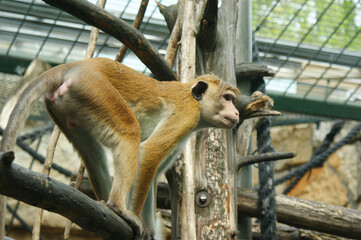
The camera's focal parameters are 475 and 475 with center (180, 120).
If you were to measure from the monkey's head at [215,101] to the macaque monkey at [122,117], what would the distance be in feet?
0.04

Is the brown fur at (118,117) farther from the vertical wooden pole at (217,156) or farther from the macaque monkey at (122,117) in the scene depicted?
the vertical wooden pole at (217,156)

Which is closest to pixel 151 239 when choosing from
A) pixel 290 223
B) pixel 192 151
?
pixel 192 151

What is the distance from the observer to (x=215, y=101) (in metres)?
5.16

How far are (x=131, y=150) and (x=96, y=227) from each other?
106cm

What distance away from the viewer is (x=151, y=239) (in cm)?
444

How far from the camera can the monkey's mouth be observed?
474cm

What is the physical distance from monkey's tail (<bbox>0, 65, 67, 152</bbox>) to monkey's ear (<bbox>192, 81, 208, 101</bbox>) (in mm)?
1369

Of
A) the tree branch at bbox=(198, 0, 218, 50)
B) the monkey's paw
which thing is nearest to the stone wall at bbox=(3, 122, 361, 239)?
the tree branch at bbox=(198, 0, 218, 50)

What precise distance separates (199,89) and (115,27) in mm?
1230

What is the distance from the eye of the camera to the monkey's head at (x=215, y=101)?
493cm

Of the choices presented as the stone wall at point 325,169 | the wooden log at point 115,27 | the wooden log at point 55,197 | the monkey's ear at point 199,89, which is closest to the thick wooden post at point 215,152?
the monkey's ear at point 199,89

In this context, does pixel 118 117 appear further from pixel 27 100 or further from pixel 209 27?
pixel 209 27

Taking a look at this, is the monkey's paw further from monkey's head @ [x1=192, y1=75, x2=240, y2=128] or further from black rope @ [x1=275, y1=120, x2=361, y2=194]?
black rope @ [x1=275, y1=120, x2=361, y2=194]

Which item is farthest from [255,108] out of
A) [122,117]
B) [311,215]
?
[311,215]
